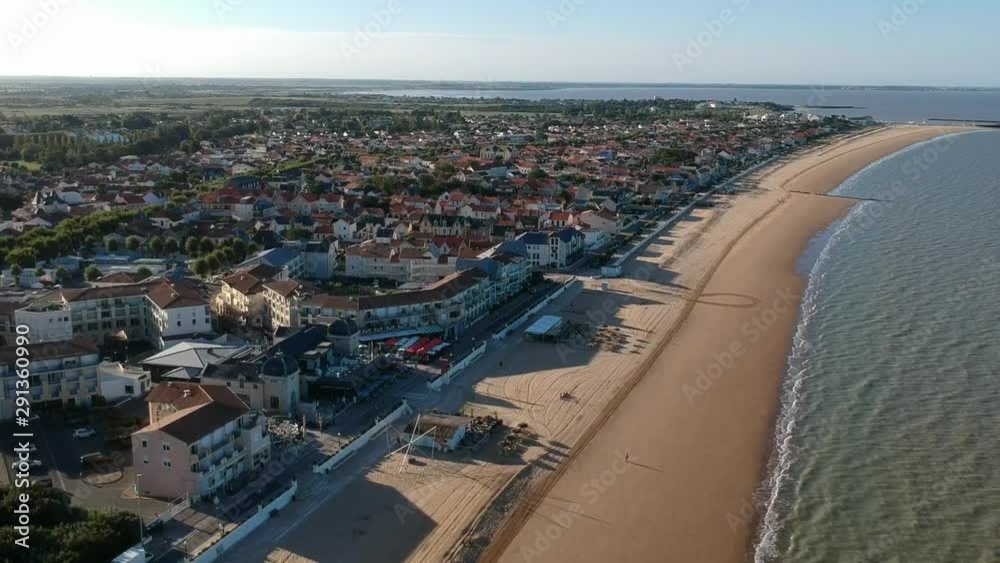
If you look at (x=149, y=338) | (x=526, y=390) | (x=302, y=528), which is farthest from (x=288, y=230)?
(x=302, y=528)

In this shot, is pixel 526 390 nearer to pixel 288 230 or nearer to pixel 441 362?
pixel 441 362

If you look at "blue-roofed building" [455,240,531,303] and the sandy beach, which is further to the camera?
"blue-roofed building" [455,240,531,303]

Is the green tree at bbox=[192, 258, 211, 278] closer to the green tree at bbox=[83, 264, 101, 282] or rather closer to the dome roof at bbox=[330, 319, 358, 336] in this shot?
the green tree at bbox=[83, 264, 101, 282]

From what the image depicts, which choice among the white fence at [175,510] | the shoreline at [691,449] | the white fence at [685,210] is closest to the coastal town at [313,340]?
the white fence at [175,510]

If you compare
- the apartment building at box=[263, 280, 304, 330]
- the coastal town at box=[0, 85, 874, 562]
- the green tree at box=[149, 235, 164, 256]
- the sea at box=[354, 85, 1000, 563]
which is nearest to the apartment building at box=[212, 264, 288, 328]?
the coastal town at box=[0, 85, 874, 562]

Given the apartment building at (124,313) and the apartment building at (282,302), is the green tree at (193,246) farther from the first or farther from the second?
the apartment building at (282,302)

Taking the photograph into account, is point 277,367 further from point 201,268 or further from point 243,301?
point 201,268
